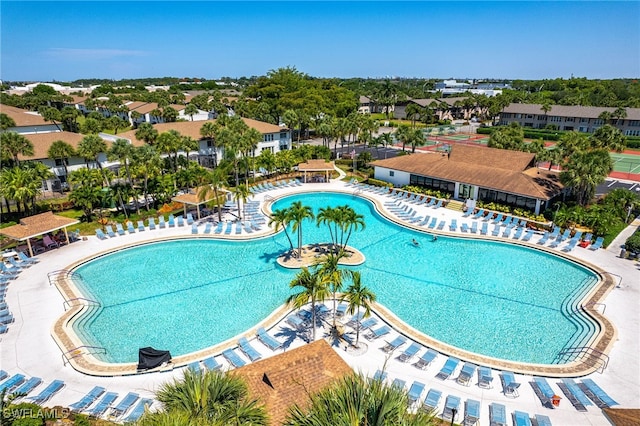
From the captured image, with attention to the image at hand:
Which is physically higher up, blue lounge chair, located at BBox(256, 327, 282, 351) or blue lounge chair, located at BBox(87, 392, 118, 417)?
blue lounge chair, located at BBox(87, 392, 118, 417)

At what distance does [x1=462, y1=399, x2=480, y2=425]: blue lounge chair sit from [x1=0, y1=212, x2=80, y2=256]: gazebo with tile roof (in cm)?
2990

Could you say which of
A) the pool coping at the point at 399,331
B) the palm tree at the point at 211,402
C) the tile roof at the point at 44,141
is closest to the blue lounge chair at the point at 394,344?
the pool coping at the point at 399,331

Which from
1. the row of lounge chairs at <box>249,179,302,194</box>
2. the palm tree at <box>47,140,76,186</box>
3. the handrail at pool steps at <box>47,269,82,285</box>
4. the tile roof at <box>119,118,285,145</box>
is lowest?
the handrail at pool steps at <box>47,269,82,285</box>

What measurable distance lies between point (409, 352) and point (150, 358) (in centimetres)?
1211

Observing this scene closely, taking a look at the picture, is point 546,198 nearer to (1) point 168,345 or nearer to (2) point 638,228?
(2) point 638,228

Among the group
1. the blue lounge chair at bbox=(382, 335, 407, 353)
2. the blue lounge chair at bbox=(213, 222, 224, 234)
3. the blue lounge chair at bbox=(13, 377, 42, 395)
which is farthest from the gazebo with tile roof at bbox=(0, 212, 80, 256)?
the blue lounge chair at bbox=(382, 335, 407, 353)

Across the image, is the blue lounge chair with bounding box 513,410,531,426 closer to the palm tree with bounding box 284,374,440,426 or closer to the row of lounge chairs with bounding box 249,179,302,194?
the palm tree with bounding box 284,374,440,426

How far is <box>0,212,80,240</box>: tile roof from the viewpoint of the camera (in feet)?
90.4

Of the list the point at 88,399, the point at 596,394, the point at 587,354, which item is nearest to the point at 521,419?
the point at 596,394

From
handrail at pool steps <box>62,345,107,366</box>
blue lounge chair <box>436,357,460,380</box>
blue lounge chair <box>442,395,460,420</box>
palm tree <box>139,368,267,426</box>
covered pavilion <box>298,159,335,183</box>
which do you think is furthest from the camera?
covered pavilion <box>298,159,335,183</box>

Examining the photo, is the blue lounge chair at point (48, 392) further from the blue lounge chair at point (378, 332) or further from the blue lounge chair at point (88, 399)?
the blue lounge chair at point (378, 332)

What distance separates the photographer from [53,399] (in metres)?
15.4

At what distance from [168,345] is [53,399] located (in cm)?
527

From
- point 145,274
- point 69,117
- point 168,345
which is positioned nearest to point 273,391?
point 168,345
